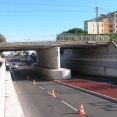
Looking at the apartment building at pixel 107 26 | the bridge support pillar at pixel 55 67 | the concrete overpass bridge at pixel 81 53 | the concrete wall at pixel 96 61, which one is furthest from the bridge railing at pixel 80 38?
the apartment building at pixel 107 26

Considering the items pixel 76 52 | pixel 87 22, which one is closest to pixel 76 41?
pixel 76 52

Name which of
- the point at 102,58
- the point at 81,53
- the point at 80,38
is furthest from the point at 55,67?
the point at 81,53

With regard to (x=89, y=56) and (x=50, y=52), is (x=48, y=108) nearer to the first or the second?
(x=50, y=52)

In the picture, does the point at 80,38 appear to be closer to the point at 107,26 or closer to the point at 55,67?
the point at 55,67

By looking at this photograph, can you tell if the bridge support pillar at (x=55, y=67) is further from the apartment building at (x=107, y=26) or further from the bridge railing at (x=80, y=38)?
the apartment building at (x=107, y=26)

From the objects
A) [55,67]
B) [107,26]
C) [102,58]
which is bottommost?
[55,67]

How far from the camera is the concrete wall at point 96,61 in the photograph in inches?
1577

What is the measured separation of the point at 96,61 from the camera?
4538 centimetres

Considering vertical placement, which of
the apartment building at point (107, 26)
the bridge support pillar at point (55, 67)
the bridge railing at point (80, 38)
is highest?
the apartment building at point (107, 26)

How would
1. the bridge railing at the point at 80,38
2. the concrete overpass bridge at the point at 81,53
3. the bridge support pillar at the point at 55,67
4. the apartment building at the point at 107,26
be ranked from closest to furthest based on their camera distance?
the bridge support pillar at the point at 55,67 → the concrete overpass bridge at the point at 81,53 → the bridge railing at the point at 80,38 → the apartment building at the point at 107,26

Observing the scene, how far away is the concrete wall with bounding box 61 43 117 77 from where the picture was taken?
4006 centimetres

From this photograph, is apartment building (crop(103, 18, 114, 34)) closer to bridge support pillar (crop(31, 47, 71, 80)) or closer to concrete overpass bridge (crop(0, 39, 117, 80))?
concrete overpass bridge (crop(0, 39, 117, 80))

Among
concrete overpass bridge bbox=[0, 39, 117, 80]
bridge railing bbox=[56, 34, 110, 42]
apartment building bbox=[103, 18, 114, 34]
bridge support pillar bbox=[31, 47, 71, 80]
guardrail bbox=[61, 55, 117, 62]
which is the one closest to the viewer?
bridge support pillar bbox=[31, 47, 71, 80]

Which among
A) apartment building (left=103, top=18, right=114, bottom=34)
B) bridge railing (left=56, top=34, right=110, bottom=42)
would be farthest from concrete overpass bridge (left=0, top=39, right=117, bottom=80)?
apartment building (left=103, top=18, right=114, bottom=34)
